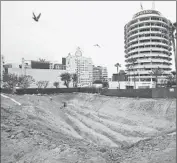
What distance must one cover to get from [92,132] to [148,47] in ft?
235

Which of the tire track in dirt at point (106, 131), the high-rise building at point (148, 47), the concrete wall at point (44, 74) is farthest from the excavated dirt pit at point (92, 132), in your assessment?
the concrete wall at point (44, 74)

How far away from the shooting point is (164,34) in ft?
314

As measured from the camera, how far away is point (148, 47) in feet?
302

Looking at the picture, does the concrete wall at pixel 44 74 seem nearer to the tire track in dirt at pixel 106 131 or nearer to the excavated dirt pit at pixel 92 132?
the excavated dirt pit at pixel 92 132

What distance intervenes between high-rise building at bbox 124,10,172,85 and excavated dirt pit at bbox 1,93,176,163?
136 ft

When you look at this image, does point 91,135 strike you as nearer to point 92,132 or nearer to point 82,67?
point 92,132

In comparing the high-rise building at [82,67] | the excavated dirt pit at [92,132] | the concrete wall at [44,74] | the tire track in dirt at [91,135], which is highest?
the high-rise building at [82,67]

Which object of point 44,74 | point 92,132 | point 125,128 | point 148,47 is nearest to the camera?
point 92,132

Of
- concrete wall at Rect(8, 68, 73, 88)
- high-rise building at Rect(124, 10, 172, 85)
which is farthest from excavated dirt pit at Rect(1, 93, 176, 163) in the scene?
concrete wall at Rect(8, 68, 73, 88)

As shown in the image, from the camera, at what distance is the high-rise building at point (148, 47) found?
90.8 m

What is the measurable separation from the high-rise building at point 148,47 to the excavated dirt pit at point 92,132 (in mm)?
41455

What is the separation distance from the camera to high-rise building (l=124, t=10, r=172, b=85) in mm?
90750

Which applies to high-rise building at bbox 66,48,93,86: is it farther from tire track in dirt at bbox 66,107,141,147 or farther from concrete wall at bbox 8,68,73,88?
tire track in dirt at bbox 66,107,141,147

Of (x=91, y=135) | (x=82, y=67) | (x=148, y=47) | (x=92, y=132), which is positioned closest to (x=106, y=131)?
(x=92, y=132)
